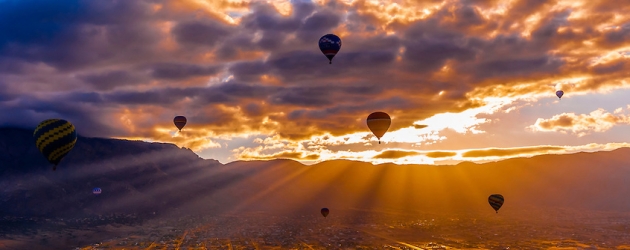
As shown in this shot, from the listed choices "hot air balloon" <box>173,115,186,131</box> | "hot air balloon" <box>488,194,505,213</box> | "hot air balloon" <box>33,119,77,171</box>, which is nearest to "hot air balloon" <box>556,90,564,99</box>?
"hot air balloon" <box>488,194,505,213</box>

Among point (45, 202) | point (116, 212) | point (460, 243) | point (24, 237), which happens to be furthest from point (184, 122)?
point (45, 202)

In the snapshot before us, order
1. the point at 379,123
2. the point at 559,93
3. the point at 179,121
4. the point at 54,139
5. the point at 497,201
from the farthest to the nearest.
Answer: the point at 497,201, the point at 179,121, the point at 559,93, the point at 379,123, the point at 54,139

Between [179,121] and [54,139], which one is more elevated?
[179,121]

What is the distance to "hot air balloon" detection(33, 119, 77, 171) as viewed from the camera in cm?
6588

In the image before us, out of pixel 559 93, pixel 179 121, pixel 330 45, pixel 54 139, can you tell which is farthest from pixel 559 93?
pixel 54 139

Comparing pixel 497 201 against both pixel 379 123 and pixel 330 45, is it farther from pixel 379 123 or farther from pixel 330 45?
pixel 330 45

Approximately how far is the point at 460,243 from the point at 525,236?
23144 millimetres

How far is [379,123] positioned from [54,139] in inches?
1660

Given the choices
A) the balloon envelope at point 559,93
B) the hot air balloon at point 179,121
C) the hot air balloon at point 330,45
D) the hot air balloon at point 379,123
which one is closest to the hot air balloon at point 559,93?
the balloon envelope at point 559,93

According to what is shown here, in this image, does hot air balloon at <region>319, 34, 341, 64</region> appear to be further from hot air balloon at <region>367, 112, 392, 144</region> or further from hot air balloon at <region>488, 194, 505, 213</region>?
A: hot air balloon at <region>488, 194, 505, 213</region>

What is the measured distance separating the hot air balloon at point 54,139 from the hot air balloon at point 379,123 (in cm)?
4008

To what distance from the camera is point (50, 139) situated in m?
66.8

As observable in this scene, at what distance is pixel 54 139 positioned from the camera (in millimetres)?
66812

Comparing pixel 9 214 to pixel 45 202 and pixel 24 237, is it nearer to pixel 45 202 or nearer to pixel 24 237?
pixel 45 202
